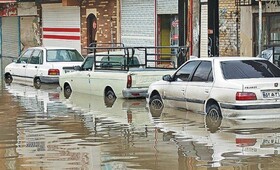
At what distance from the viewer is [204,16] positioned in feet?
91.3

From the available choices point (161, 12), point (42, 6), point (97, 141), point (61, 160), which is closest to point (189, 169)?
point (61, 160)

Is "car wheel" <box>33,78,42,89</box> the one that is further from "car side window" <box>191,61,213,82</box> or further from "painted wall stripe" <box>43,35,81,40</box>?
"painted wall stripe" <box>43,35,81,40</box>

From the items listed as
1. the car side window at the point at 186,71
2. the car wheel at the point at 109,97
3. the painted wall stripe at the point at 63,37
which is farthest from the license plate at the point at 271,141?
the painted wall stripe at the point at 63,37

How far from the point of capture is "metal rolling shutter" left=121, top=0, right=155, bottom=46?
3242cm

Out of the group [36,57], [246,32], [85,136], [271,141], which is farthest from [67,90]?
[271,141]

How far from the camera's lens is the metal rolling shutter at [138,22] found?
32.4 metres

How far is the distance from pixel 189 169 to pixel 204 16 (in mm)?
18025

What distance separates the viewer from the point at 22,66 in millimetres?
28031

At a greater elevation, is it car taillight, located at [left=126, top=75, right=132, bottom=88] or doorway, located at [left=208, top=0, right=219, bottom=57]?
doorway, located at [left=208, top=0, right=219, bottom=57]

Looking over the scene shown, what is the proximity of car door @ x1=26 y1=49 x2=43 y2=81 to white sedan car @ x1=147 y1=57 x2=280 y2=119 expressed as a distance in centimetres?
1003

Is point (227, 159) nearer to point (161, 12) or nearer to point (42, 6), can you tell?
point (161, 12)

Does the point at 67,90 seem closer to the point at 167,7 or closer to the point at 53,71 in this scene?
the point at 53,71

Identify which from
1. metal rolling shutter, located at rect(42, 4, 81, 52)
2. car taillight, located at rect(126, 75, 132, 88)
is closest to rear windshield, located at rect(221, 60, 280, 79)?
car taillight, located at rect(126, 75, 132, 88)

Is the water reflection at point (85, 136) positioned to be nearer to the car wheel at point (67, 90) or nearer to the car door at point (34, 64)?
the car wheel at point (67, 90)
